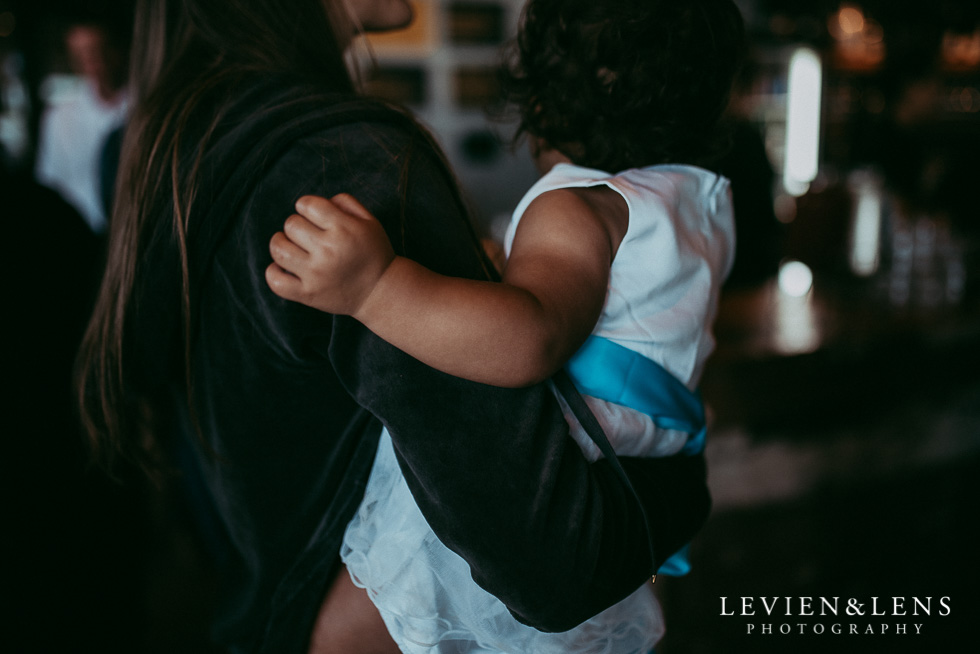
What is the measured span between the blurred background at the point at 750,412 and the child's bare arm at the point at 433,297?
24cm

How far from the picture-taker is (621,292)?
0.71 metres

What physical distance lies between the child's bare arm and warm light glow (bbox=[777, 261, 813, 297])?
2.10m

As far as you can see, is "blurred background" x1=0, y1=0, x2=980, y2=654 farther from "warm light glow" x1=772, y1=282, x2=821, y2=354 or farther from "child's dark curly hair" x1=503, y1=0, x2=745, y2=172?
"child's dark curly hair" x1=503, y1=0, x2=745, y2=172

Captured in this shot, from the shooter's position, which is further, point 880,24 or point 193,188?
point 880,24

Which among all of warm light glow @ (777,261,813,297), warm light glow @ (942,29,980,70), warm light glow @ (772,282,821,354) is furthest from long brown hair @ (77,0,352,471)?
warm light glow @ (942,29,980,70)

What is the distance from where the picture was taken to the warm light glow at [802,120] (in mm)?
5883

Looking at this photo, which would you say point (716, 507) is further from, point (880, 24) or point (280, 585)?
point (880, 24)

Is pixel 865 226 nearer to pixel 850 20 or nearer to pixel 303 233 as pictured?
pixel 303 233

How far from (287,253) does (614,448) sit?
408 mm

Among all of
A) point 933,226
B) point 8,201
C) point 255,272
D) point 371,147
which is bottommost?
point 255,272

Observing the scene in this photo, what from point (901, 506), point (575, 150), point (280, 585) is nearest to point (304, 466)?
point (280, 585)

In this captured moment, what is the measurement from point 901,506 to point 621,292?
6.92 ft

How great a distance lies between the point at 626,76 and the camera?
0.78 meters

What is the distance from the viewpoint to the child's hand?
503mm
